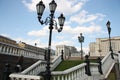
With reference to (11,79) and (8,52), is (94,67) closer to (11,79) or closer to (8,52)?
(11,79)

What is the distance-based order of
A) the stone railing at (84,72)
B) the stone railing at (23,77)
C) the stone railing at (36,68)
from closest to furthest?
the stone railing at (23,77), the stone railing at (84,72), the stone railing at (36,68)

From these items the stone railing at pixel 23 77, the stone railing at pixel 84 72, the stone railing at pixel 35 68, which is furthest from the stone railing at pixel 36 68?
the stone railing at pixel 84 72

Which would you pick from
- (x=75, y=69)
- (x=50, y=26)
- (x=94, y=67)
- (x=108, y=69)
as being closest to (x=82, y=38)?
(x=108, y=69)

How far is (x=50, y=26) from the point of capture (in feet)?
26.8

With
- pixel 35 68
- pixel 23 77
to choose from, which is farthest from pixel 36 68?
pixel 23 77

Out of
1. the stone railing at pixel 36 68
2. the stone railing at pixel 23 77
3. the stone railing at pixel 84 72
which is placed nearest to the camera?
the stone railing at pixel 23 77

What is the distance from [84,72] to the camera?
10766 mm

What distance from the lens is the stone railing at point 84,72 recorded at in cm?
856

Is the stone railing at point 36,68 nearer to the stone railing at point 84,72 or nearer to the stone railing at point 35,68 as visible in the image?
the stone railing at point 35,68

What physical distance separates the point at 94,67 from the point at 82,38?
1568 centimetres

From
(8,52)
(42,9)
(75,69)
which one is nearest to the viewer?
(42,9)

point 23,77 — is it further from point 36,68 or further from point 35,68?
point 36,68

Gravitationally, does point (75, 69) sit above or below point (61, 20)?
below

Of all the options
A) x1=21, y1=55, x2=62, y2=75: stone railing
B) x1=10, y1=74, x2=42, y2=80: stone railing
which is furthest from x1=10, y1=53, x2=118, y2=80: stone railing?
x1=21, y1=55, x2=62, y2=75: stone railing
